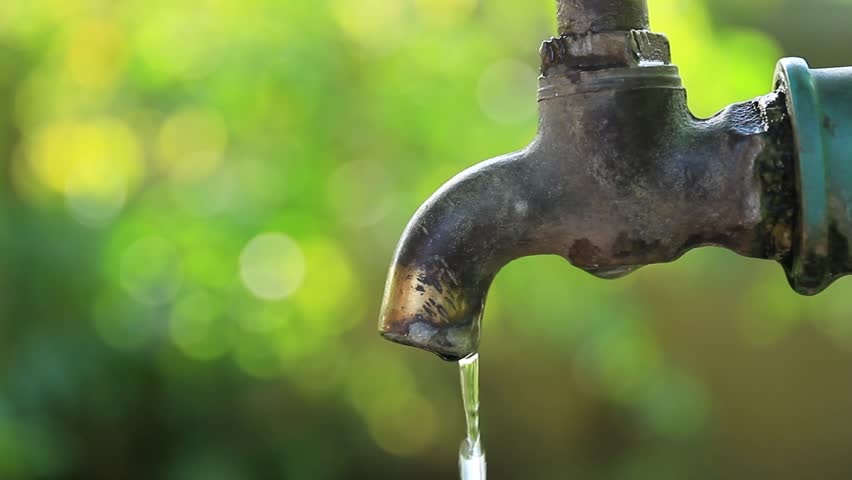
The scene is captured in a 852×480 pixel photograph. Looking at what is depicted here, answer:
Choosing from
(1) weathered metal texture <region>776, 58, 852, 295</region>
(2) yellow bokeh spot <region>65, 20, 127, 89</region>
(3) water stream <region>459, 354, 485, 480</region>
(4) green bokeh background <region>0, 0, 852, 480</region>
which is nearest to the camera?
(1) weathered metal texture <region>776, 58, 852, 295</region>

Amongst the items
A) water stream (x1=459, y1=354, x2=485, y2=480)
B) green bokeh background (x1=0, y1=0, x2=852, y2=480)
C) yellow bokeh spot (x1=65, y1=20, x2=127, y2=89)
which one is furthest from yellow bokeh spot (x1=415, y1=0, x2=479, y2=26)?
water stream (x1=459, y1=354, x2=485, y2=480)

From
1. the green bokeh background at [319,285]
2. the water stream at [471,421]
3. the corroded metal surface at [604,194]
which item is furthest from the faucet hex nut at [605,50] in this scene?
the green bokeh background at [319,285]

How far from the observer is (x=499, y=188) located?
622 millimetres

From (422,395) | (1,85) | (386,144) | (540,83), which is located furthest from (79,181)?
(540,83)

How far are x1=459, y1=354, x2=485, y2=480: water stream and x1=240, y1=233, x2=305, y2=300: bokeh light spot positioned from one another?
1.00m

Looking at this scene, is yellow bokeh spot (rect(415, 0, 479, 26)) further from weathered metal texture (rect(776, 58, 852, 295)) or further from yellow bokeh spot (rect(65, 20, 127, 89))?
weathered metal texture (rect(776, 58, 852, 295))

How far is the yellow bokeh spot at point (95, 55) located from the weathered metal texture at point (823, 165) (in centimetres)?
157

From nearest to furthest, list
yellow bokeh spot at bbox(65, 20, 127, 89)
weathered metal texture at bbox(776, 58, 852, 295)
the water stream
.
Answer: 1. weathered metal texture at bbox(776, 58, 852, 295)
2. the water stream
3. yellow bokeh spot at bbox(65, 20, 127, 89)

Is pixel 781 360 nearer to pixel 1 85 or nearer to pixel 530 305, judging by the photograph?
pixel 530 305

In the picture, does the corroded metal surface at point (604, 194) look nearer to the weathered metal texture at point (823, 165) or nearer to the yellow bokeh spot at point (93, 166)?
the weathered metal texture at point (823, 165)

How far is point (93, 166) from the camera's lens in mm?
1883

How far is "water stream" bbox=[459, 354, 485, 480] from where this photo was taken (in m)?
0.71

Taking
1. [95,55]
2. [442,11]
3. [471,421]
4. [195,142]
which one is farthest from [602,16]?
[95,55]

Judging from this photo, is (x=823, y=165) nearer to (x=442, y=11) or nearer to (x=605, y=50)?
(x=605, y=50)
